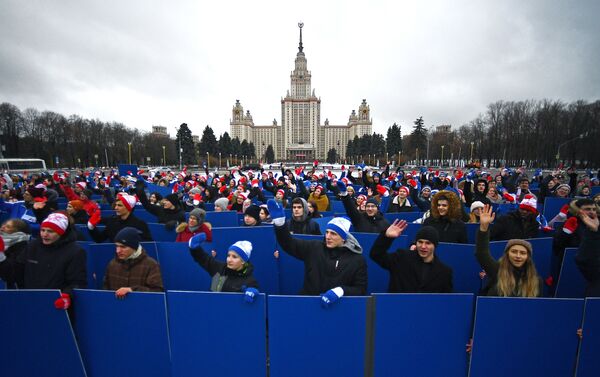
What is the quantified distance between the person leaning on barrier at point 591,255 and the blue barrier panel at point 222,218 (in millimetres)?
4937

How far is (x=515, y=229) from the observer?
397cm

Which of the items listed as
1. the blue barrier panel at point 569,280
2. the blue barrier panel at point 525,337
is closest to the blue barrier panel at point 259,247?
the blue barrier panel at point 525,337

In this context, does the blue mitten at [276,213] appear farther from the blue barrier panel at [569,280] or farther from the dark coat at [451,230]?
the blue barrier panel at [569,280]

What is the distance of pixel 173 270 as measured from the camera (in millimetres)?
3830

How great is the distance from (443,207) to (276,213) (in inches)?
89.6

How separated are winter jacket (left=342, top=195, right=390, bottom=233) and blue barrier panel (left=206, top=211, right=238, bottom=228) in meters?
2.36

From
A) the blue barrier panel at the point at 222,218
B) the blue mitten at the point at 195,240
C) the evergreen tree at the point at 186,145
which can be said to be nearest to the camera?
the blue mitten at the point at 195,240

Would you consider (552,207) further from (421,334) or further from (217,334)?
(217,334)

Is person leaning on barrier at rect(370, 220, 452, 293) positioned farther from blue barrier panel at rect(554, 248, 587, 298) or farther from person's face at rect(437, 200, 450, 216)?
blue barrier panel at rect(554, 248, 587, 298)

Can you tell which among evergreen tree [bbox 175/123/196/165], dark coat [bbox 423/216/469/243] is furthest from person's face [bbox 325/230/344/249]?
evergreen tree [bbox 175/123/196/165]

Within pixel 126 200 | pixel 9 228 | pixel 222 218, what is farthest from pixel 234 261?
pixel 222 218

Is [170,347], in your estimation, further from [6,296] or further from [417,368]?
[417,368]

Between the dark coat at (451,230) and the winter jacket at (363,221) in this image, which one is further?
the winter jacket at (363,221)

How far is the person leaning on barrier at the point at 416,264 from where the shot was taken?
262 centimetres
